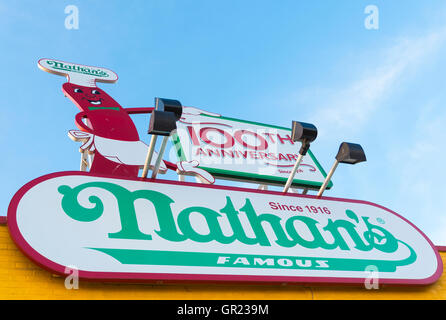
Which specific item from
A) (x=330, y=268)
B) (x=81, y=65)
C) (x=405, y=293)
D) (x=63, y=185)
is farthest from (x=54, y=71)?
(x=405, y=293)

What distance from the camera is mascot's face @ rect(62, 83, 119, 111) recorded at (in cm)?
881

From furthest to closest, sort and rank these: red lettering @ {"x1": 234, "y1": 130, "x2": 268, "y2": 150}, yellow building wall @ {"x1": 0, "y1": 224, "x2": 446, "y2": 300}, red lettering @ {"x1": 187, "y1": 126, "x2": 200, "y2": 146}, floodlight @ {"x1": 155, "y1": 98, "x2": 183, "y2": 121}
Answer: red lettering @ {"x1": 234, "y1": 130, "x2": 268, "y2": 150}, red lettering @ {"x1": 187, "y1": 126, "x2": 200, "y2": 146}, floodlight @ {"x1": 155, "y1": 98, "x2": 183, "y2": 121}, yellow building wall @ {"x1": 0, "y1": 224, "x2": 446, "y2": 300}

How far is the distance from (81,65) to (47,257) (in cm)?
518

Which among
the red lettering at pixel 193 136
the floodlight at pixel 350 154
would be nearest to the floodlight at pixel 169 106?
the floodlight at pixel 350 154

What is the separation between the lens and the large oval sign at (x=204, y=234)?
5.81 m

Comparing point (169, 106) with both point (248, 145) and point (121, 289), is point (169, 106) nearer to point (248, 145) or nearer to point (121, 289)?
point (121, 289)

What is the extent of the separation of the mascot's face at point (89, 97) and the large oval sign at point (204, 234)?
2.45 m

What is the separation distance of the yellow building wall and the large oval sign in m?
0.19

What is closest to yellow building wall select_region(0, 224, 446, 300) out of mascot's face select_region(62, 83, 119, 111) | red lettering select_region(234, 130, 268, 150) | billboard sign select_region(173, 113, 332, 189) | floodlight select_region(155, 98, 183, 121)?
floodlight select_region(155, 98, 183, 121)

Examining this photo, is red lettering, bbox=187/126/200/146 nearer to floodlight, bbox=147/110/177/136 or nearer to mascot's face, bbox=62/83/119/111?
mascot's face, bbox=62/83/119/111
